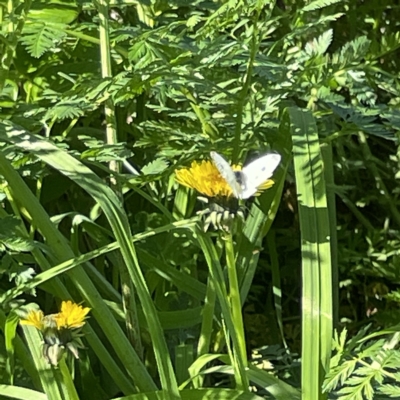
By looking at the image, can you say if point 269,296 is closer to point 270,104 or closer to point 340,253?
point 340,253

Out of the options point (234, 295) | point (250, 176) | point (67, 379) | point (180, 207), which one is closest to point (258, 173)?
point (250, 176)

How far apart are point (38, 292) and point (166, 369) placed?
425 millimetres

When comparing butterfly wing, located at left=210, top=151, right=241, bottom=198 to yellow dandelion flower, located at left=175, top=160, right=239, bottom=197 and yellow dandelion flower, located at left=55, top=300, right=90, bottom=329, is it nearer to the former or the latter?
yellow dandelion flower, located at left=175, top=160, right=239, bottom=197

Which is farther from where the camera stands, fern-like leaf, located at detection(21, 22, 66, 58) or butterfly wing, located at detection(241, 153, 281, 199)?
fern-like leaf, located at detection(21, 22, 66, 58)

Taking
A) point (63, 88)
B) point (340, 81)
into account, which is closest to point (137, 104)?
point (63, 88)

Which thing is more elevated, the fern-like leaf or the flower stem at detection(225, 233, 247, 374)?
the fern-like leaf

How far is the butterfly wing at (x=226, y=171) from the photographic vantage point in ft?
1.66

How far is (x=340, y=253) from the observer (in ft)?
3.44

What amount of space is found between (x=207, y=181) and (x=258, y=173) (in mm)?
41

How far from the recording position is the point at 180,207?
875 millimetres

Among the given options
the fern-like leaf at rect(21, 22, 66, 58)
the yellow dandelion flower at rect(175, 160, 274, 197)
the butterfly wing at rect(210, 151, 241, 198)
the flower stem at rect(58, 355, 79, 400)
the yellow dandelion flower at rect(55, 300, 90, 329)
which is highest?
the fern-like leaf at rect(21, 22, 66, 58)

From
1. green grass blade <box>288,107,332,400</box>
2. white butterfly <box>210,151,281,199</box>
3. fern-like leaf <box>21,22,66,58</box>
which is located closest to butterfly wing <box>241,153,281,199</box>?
white butterfly <box>210,151,281,199</box>

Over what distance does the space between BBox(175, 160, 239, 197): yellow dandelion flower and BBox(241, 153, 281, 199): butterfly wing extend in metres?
0.02

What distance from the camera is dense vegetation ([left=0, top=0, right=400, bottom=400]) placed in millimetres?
623
